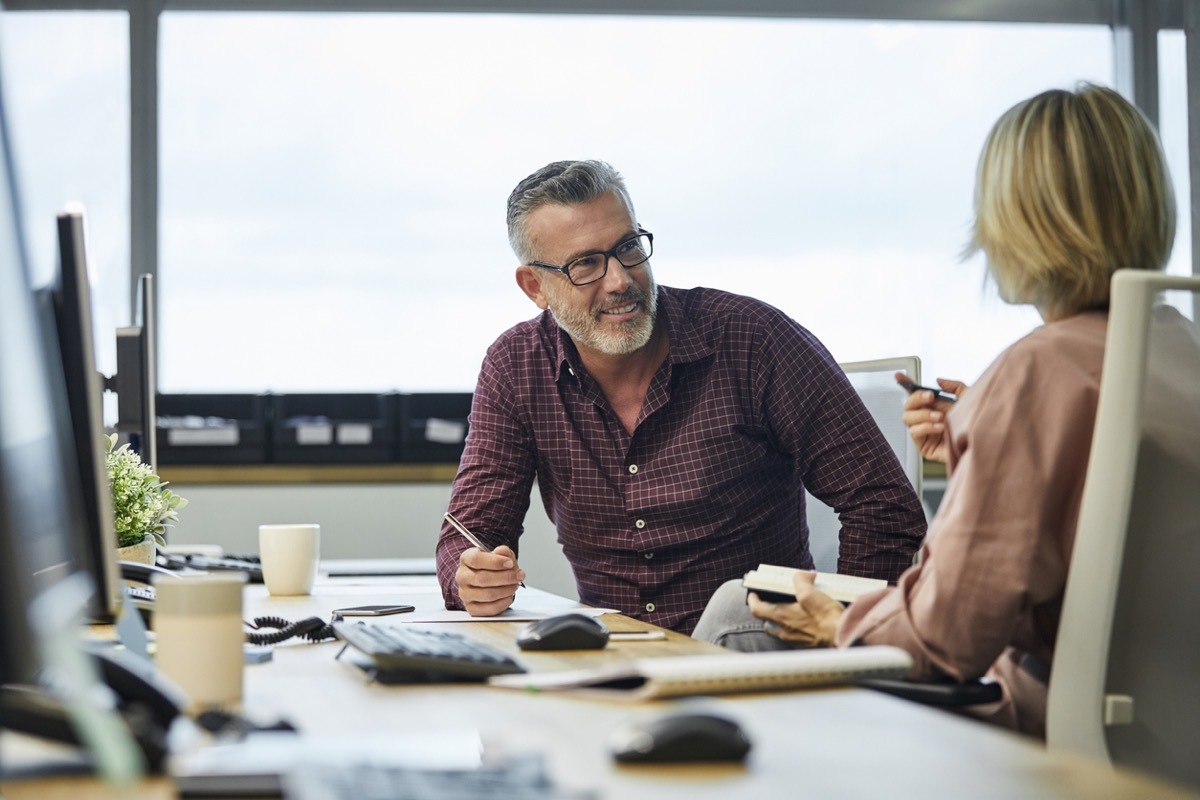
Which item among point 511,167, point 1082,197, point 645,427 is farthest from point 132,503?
point 511,167

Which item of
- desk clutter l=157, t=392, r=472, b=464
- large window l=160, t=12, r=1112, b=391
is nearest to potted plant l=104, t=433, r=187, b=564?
desk clutter l=157, t=392, r=472, b=464

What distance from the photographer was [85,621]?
146cm

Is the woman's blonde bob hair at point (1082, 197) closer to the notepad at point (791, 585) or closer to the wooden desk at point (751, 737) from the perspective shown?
the notepad at point (791, 585)

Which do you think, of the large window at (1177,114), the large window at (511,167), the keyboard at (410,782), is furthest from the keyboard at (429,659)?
the large window at (1177,114)

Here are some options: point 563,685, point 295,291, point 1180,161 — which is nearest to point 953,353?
point 1180,161

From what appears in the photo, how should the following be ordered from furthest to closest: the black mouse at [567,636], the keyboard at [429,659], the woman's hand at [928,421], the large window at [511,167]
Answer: the large window at [511,167] < the woman's hand at [928,421] < the black mouse at [567,636] < the keyboard at [429,659]

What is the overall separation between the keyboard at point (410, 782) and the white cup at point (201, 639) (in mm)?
314

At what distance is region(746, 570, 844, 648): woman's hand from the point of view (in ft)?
4.61

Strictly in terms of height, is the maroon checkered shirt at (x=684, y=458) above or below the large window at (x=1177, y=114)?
below

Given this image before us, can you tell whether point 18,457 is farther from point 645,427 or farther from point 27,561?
point 645,427

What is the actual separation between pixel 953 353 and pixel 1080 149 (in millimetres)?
3717

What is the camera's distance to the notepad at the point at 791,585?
1448 millimetres

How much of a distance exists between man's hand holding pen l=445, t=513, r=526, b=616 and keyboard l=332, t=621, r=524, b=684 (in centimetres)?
50

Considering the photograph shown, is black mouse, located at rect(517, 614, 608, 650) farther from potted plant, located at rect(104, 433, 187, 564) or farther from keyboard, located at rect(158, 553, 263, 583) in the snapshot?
keyboard, located at rect(158, 553, 263, 583)
